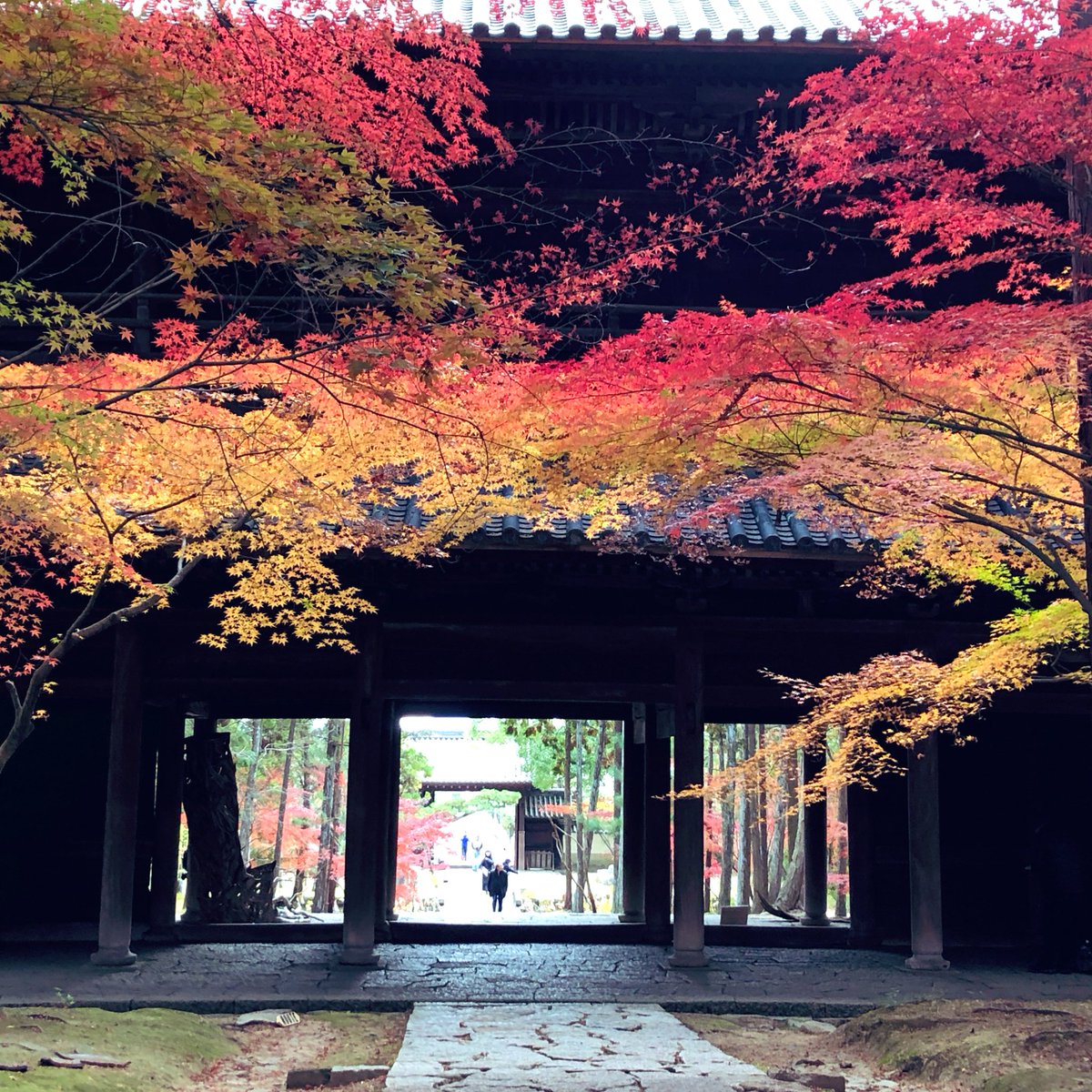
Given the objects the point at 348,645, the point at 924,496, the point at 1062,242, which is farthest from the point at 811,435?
the point at 348,645

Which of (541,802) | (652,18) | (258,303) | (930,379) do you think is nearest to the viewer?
(930,379)

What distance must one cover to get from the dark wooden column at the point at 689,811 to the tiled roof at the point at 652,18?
5.54m

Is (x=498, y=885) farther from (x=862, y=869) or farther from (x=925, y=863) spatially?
(x=925, y=863)

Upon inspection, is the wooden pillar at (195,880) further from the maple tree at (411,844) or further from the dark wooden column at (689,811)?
the maple tree at (411,844)

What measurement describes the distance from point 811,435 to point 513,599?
15.5ft

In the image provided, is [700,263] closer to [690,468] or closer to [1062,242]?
[690,468]

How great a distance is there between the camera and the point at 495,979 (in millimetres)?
9992

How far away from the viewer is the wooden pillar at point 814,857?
14883 millimetres

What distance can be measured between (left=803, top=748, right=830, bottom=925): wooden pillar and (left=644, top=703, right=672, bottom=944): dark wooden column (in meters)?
2.37

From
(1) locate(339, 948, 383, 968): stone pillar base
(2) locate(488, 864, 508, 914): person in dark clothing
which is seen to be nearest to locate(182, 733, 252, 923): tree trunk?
(1) locate(339, 948, 383, 968): stone pillar base

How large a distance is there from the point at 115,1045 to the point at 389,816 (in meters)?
8.02

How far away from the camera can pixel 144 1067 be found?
6688 millimetres

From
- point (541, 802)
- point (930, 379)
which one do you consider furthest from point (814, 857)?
point (541, 802)

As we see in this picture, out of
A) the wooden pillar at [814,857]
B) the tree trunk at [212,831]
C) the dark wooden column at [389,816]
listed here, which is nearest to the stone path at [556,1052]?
the dark wooden column at [389,816]
